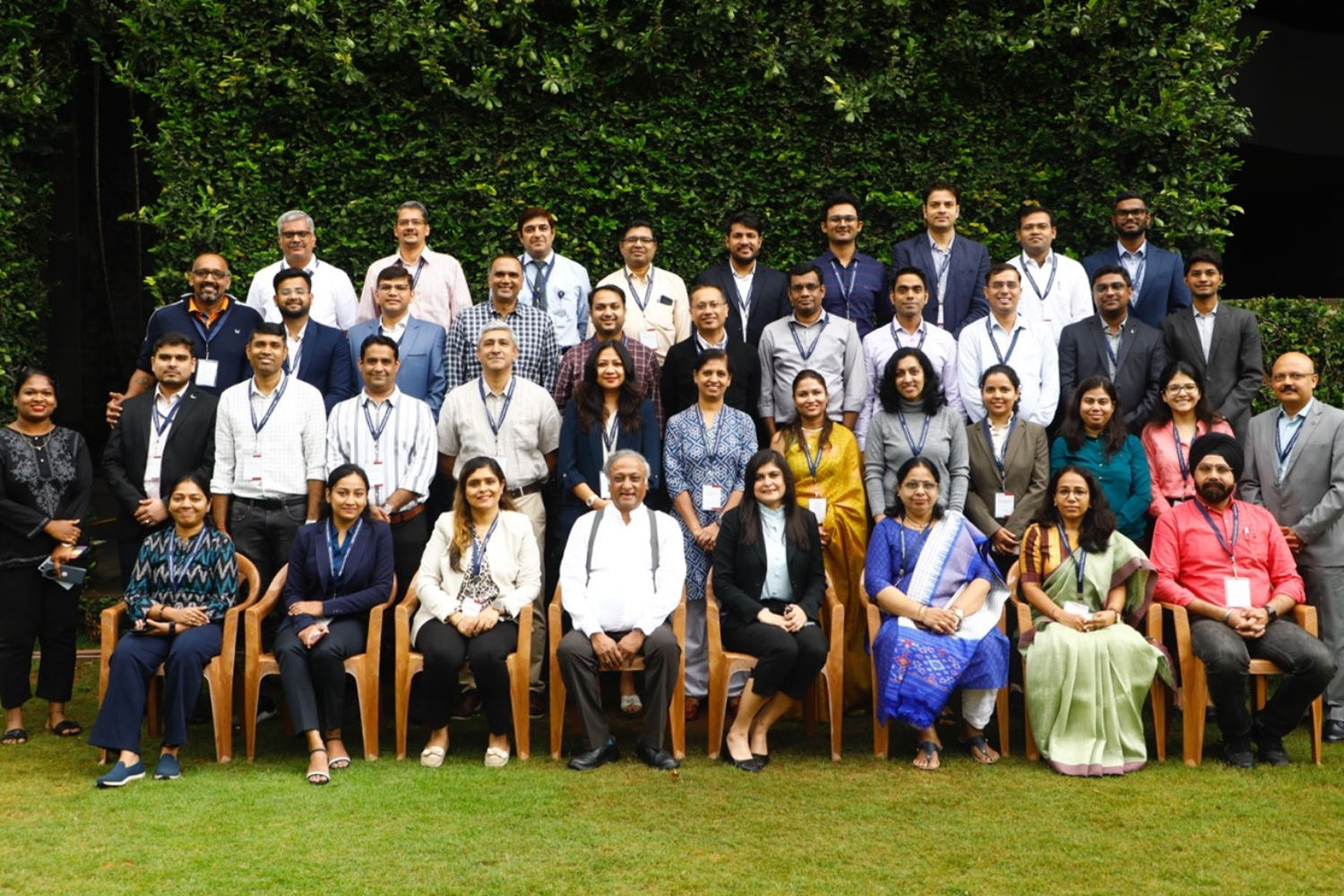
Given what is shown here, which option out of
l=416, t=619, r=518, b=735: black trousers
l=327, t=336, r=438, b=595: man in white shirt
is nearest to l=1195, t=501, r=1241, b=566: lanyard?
l=416, t=619, r=518, b=735: black trousers

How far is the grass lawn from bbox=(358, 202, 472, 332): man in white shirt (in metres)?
2.48

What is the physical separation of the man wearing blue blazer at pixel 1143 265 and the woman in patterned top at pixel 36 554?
5277 mm

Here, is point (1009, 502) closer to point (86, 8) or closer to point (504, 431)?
point (504, 431)

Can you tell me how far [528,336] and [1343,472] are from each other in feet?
12.7

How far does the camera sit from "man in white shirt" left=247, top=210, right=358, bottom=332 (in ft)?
22.0

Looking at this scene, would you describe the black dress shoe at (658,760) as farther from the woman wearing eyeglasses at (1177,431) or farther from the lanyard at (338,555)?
the woman wearing eyeglasses at (1177,431)

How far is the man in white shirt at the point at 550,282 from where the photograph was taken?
683cm

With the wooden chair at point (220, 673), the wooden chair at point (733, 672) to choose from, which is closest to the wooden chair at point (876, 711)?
the wooden chair at point (733, 672)

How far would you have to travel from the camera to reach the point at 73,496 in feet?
19.7

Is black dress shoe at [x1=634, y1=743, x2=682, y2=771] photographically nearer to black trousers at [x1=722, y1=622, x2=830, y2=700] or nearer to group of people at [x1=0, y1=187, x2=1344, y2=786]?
group of people at [x1=0, y1=187, x2=1344, y2=786]

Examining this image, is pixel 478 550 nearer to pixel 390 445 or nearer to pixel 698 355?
pixel 390 445

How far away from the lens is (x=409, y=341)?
253 inches

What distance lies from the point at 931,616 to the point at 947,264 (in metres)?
2.28

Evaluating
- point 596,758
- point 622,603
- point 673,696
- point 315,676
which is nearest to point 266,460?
point 315,676
